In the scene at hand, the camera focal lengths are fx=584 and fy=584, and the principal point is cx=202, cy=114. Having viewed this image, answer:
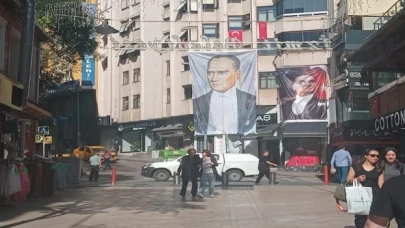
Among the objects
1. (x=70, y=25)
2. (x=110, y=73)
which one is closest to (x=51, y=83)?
(x=70, y=25)

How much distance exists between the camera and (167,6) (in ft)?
174

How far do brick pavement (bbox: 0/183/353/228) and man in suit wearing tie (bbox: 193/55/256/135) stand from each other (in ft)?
67.7

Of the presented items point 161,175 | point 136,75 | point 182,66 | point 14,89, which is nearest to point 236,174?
point 161,175

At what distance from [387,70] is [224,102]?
546 inches

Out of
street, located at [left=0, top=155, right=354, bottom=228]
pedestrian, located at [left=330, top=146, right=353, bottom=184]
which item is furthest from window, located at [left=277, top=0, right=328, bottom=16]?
street, located at [left=0, top=155, right=354, bottom=228]

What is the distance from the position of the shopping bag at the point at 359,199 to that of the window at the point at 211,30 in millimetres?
42733

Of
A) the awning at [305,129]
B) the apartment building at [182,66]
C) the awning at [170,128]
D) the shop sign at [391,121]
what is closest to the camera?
the shop sign at [391,121]

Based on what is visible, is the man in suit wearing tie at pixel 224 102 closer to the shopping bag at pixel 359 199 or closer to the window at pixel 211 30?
the window at pixel 211 30

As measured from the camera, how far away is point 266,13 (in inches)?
1919

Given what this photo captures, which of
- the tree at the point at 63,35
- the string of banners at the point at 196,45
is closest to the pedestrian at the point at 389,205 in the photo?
the tree at the point at 63,35

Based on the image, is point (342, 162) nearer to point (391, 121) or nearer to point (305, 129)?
point (391, 121)

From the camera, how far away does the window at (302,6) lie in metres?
44.6

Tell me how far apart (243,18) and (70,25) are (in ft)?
95.0

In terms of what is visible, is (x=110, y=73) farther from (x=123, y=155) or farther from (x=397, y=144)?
(x=397, y=144)
